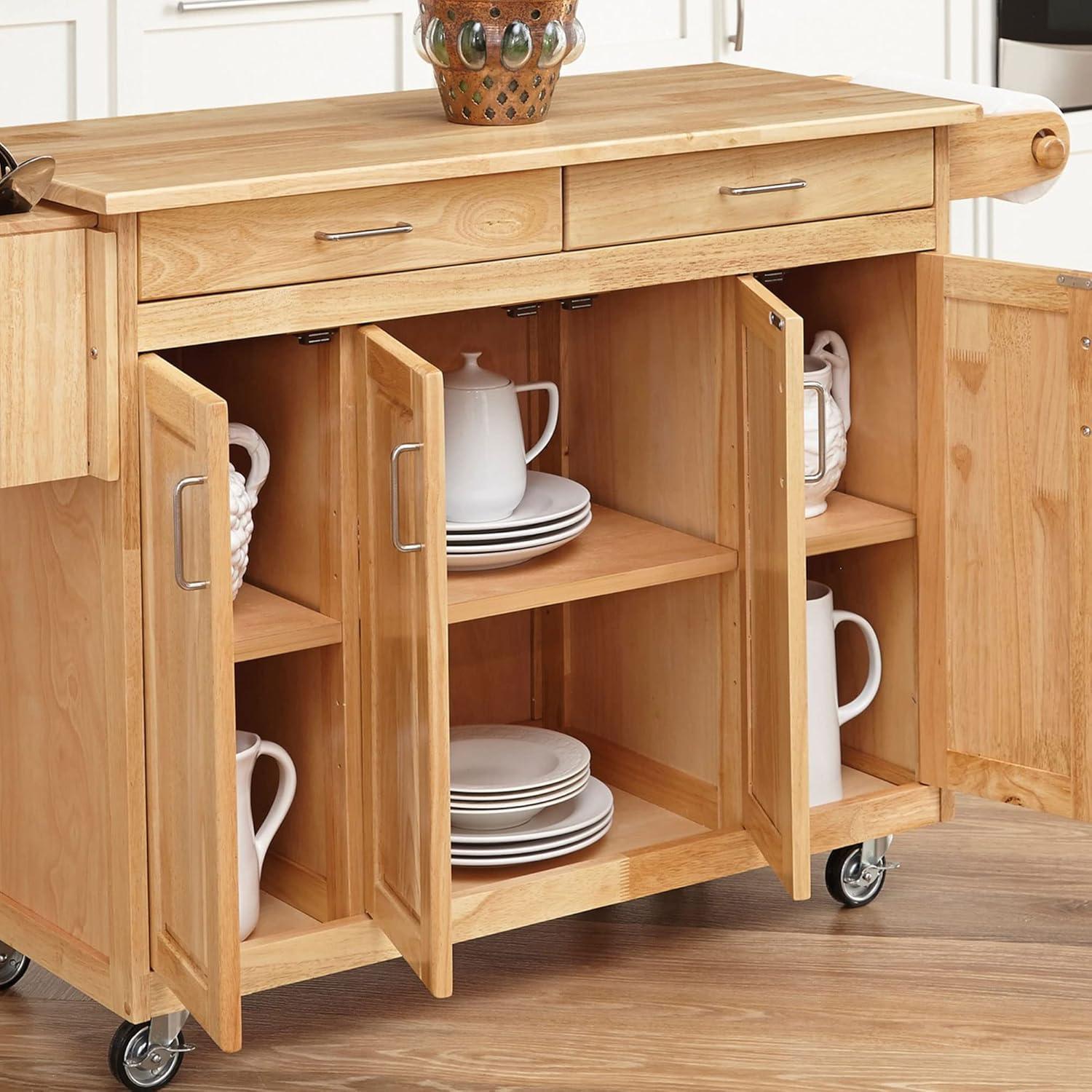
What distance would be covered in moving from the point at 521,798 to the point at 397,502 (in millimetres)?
537

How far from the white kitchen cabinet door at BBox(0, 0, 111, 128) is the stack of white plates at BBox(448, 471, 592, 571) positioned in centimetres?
148

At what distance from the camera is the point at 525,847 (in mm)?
2469

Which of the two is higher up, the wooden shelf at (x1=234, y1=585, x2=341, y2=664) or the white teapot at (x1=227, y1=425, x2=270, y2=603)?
the white teapot at (x1=227, y1=425, x2=270, y2=603)

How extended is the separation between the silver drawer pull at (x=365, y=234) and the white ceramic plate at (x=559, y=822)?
707 millimetres

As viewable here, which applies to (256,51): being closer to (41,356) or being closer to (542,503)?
(542,503)

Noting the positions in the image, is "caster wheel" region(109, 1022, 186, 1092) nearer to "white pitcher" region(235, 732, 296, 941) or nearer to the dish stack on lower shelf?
"white pitcher" region(235, 732, 296, 941)

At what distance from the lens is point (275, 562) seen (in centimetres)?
235

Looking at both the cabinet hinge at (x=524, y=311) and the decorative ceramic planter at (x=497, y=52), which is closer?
the decorative ceramic planter at (x=497, y=52)

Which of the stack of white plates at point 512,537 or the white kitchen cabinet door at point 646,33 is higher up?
the white kitchen cabinet door at point 646,33

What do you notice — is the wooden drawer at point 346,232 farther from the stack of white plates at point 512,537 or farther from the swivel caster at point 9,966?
the swivel caster at point 9,966

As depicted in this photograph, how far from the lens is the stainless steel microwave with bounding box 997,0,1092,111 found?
463 centimetres

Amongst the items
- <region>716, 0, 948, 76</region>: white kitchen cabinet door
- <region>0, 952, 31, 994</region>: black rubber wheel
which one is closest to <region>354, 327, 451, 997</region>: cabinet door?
<region>0, 952, 31, 994</region>: black rubber wheel

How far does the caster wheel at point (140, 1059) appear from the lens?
88.6 inches

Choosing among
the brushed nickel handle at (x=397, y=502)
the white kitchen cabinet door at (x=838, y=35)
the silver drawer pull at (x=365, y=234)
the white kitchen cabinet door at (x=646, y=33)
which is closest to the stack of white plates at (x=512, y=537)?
the brushed nickel handle at (x=397, y=502)
